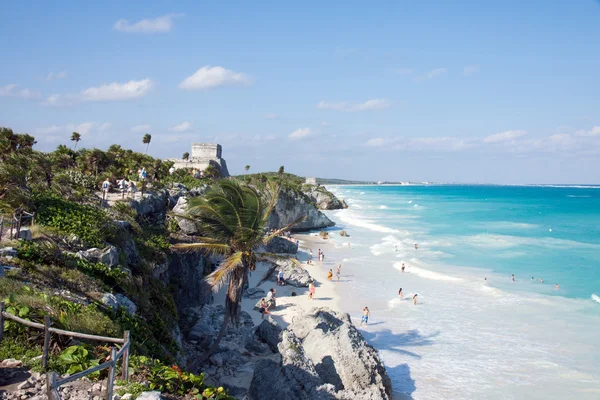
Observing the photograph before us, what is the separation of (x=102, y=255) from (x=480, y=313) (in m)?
18.8

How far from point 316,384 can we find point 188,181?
71.3 ft

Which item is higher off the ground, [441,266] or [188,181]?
[188,181]

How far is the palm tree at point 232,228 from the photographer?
1131cm

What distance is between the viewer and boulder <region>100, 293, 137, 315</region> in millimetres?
9213

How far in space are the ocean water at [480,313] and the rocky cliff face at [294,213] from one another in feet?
28.1

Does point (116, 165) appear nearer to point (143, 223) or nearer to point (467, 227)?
point (143, 223)

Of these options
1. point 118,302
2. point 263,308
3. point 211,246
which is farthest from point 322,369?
point 263,308

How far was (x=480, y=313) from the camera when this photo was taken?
72.7ft

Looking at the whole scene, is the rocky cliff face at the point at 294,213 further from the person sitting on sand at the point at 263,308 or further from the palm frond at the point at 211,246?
the palm frond at the point at 211,246

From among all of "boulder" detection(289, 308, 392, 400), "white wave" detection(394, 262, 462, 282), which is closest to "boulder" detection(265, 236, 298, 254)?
"white wave" detection(394, 262, 462, 282)

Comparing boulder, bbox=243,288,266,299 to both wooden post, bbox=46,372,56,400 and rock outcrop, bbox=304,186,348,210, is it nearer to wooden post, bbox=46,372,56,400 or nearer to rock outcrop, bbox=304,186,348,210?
wooden post, bbox=46,372,56,400

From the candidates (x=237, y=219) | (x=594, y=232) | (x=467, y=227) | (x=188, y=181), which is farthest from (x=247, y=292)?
(x=594, y=232)

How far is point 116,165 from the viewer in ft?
94.9

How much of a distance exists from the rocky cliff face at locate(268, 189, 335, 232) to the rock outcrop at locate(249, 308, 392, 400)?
3623cm
